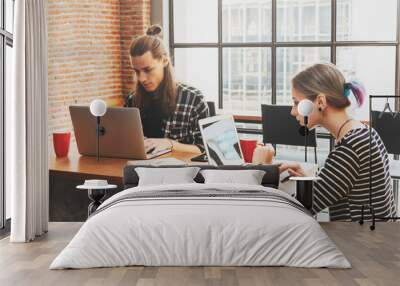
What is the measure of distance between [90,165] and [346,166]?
281 cm

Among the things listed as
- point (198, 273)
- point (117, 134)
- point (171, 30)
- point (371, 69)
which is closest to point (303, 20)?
point (371, 69)

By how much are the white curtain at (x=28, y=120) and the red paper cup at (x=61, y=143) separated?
4.31 ft

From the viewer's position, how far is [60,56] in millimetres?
8883

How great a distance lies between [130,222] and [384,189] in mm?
3800

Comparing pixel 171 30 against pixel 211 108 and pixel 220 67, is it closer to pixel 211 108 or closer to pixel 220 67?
pixel 220 67

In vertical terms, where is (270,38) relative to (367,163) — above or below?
above

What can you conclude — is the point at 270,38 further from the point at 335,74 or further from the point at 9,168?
the point at 9,168

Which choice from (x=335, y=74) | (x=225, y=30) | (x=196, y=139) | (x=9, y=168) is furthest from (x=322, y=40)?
(x=9, y=168)

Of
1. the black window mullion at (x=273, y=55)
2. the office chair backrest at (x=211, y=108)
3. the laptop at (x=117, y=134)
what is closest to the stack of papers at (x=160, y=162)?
the laptop at (x=117, y=134)

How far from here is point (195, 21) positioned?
381 inches

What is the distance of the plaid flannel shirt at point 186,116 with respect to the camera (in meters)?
9.32

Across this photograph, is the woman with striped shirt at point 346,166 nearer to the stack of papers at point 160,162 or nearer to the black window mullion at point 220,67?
the black window mullion at point 220,67

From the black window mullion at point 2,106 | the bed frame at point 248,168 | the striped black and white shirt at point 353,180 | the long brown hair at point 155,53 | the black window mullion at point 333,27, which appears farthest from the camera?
the long brown hair at point 155,53

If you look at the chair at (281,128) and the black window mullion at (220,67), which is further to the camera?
the black window mullion at (220,67)
